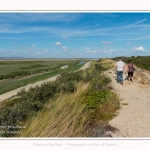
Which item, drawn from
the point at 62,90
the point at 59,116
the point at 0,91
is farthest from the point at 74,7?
the point at 0,91

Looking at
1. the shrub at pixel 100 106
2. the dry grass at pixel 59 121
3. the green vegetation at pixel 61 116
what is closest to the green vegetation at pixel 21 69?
the shrub at pixel 100 106

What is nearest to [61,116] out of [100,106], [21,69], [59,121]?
[59,121]

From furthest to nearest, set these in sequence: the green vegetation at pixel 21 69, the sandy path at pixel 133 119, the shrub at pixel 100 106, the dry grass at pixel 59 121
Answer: the green vegetation at pixel 21 69 → the shrub at pixel 100 106 → the sandy path at pixel 133 119 → the dry grass at pixel 59 121

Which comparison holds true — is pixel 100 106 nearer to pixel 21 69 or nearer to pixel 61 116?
pixel 61 116

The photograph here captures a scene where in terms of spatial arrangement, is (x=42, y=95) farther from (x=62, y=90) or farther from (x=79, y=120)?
(x=79, y=120)

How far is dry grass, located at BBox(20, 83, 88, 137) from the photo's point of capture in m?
5.46

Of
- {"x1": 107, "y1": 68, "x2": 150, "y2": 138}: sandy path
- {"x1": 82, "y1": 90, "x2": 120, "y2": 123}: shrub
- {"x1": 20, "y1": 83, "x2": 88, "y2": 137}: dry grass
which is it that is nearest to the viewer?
{"x1": 20, "y1": 83, "x2": 88, "y2": 137}: dry grass

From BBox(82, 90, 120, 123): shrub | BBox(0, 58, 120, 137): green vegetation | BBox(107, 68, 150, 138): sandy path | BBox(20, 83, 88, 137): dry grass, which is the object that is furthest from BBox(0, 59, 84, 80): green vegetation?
BBox(107, 68, 150, 138): sandy path

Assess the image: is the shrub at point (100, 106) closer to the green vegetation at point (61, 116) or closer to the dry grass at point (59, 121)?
the green vegetation at point (61, 116)

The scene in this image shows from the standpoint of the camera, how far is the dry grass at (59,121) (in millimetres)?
5457

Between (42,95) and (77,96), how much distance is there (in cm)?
165

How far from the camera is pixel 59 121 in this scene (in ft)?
19.9

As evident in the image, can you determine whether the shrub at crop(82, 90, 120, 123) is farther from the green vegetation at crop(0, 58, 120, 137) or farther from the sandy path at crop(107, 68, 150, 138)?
the sandy path at crop(107, 68, 150, 138)

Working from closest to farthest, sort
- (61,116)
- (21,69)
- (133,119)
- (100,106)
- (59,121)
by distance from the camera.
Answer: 1. (59,121)
2. (61,116)
3. (133,119)
4. (100,106)
5. (21,69)
